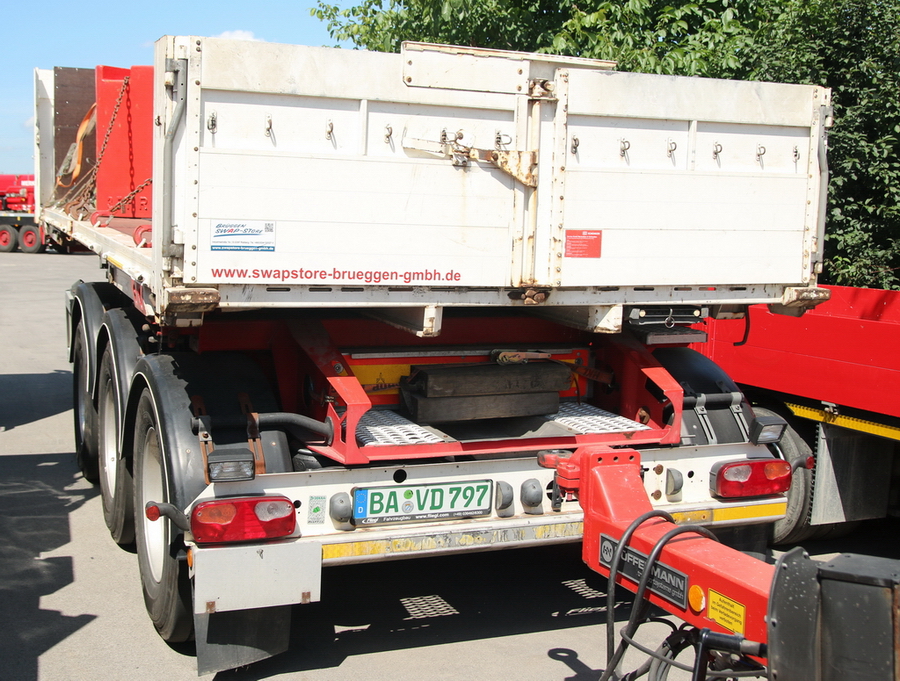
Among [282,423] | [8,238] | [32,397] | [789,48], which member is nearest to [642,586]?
[282,423]

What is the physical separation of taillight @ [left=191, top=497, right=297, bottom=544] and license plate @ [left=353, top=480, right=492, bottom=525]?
1.05 ft

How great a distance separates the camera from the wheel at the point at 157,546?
382cm

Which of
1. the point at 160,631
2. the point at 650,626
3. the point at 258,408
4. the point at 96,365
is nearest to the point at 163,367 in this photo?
the point at 258,408

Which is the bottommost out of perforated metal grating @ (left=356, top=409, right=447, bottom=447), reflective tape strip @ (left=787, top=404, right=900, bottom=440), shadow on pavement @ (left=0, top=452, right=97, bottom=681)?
shadow on pavement @ (left=0, top=452, right=97, bottom=681)

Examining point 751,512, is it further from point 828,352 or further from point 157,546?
point 157,546

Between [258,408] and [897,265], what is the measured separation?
5.96m

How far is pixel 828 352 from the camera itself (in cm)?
527

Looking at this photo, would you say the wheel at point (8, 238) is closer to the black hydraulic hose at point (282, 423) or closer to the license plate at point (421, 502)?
the black hydraulic hose at point (282, 423)

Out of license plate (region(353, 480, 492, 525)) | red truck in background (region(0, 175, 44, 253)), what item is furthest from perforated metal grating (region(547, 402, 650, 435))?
red truck in background (region(0, 175, 44, 253))

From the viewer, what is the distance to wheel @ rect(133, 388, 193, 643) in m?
3.82

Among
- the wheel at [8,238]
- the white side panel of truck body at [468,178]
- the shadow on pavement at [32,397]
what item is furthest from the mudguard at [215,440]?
the wheel at [8,238]

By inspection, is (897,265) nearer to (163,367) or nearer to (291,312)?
(291,312)

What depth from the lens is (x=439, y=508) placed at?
12.6ft

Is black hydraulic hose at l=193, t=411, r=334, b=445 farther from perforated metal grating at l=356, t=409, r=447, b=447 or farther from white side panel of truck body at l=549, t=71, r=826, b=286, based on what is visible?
white side panel of truck body at l=549, t=71, r=826, b=286
